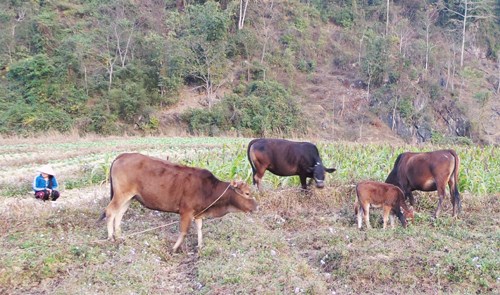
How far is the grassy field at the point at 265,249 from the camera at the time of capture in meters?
6.50

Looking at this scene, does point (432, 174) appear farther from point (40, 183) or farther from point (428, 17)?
point (428, 17)

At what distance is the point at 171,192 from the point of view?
8.17m

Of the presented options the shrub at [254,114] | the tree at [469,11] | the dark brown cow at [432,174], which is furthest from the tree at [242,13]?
the dark brown cow at [432,174]

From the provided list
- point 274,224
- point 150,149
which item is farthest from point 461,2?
point 274,224

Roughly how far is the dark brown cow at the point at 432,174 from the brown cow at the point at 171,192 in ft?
13.7

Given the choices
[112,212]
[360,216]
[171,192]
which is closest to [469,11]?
[360,216]

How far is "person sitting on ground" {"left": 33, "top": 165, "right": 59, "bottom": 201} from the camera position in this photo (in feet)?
34.0

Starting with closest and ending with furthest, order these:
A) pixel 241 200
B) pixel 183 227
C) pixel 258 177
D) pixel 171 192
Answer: pixel 183 227 → pixel 171 192 → pixel 241 200 → pixel 258 177

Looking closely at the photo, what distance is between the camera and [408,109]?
42.6 meters

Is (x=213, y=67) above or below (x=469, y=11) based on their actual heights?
below

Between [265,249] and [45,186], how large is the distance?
18.8 feet

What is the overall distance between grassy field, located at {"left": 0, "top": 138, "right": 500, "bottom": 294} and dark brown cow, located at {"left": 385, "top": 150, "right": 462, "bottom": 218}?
52 cm

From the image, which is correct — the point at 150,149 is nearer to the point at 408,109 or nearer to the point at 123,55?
the point at 123,55

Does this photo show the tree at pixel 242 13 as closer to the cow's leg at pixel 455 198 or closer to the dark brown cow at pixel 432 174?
the dark brown cow at pixel 432 174
